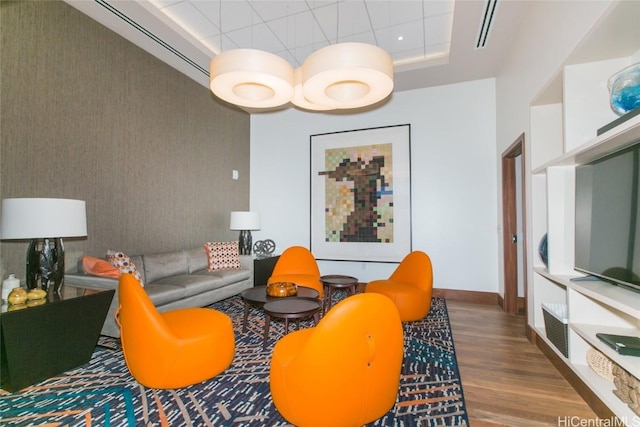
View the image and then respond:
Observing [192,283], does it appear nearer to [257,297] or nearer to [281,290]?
[257,297]

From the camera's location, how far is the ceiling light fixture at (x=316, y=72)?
7.36 feet

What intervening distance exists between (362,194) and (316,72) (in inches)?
116

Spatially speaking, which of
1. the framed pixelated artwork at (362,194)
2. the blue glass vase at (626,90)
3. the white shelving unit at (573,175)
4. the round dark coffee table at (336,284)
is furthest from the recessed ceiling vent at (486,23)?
the round dark coffee table at (336,284)

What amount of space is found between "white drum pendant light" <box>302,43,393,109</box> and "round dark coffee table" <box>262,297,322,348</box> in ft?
6.11

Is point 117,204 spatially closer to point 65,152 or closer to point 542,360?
point 65,152

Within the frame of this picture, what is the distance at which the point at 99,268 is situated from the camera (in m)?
2.89

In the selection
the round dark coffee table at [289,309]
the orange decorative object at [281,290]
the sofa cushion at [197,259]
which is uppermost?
the sofa cushion at [197,259]

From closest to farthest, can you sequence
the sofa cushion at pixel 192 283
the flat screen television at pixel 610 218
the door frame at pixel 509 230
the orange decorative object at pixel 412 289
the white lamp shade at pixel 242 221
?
the flat screen television at pixel 610 218 → the orange decorative object at pixel 412 289 → the sofa cushion at pixel 192 283 → the door frame at pixel 509 230 → the white lamp shade at pixel 242 221

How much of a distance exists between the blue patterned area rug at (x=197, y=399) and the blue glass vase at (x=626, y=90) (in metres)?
2.02

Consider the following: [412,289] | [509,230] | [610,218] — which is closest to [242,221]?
[412,289]

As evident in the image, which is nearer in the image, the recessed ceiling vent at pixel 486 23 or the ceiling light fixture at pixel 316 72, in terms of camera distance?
the ceiling light fixture at pixel 316 72

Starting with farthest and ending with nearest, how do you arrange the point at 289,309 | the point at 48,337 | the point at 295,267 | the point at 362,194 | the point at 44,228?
the point at 362,194
the point at 295,267
the point at 289,309
the point at 44,228
the point at 48,337

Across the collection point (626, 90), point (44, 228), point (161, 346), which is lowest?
point (161, 346)

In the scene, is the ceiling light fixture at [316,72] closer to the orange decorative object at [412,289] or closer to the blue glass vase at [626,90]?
the blue glass vase at [626,90]
